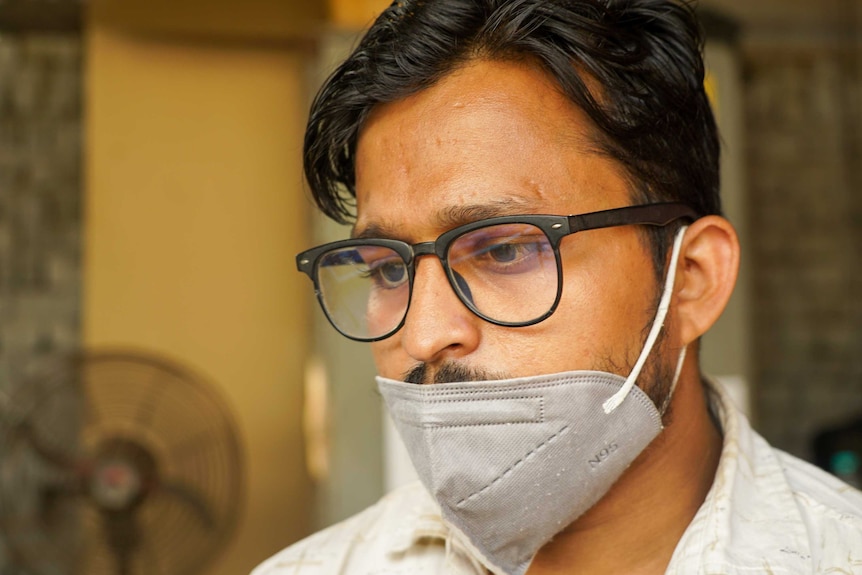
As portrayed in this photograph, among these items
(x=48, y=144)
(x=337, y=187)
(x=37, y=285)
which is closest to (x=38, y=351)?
(x=37, y=285)

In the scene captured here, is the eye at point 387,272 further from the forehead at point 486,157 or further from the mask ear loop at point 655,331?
the mask ear loop at point 655,331

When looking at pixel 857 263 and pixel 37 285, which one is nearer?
pixel 37 285

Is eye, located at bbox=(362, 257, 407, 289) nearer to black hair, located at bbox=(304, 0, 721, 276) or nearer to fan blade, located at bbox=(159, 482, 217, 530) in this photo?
black hair, located at bbox=(304, 0, 721, 276)

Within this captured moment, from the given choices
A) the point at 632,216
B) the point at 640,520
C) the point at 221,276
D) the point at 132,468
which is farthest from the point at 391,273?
the point at 221,276

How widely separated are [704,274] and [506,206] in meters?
0.34

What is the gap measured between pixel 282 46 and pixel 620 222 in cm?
287

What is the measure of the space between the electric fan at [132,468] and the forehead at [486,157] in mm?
2111

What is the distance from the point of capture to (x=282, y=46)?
3.91 m

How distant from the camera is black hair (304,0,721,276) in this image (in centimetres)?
134

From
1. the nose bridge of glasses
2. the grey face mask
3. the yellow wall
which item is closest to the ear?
the grey face mask

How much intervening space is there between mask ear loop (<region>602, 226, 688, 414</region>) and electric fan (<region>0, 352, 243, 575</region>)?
88.9 inches

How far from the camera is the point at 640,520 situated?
1367 mm

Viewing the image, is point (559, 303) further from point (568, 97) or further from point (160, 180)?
point (160, 180)

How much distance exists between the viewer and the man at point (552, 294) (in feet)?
4.09
